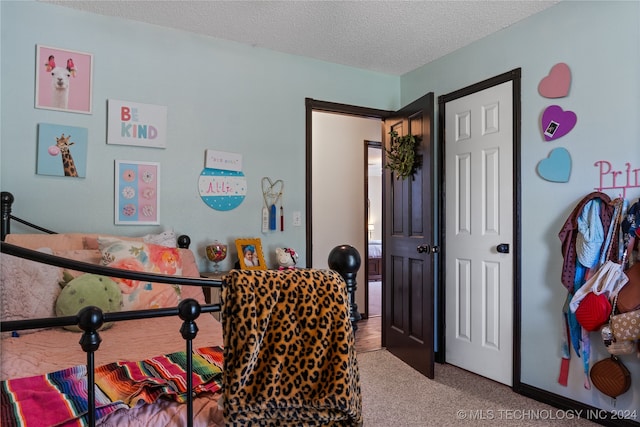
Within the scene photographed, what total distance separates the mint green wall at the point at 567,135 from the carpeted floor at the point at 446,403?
0.63ft

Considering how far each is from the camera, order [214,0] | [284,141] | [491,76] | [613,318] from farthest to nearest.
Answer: [284,141]
[491,76]
[214,0]
[613,318]

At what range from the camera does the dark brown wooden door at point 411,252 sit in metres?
3.01

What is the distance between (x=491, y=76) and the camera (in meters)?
2.92

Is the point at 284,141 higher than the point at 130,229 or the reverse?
higher

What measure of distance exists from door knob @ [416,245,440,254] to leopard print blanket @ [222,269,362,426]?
205 centimetres

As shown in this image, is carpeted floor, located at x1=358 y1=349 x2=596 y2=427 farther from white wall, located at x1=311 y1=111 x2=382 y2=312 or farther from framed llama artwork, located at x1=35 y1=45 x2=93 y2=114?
framed llama artwork, located at x1=35 y1=45 x2=93 y2=114

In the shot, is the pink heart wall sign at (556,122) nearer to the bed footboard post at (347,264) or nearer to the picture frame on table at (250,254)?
the bed footboard post at (347,264)

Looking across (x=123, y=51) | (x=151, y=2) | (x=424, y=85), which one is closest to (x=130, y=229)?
(x=123, y=51)

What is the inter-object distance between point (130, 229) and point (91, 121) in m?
0.74

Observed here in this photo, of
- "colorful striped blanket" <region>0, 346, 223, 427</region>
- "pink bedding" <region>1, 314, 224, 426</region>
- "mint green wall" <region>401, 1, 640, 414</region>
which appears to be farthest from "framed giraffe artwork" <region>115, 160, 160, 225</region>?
"mint green wall" <region>401, 1, 640, 414</region>

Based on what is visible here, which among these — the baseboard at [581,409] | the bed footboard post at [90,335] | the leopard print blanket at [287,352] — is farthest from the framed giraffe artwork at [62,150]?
the baseboard at [581,409]

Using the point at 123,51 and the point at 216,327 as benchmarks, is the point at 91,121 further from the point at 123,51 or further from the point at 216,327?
the point at 216,327

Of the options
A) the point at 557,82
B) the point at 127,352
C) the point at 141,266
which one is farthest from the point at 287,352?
the point at 557,82

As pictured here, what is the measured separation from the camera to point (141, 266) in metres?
2.19
